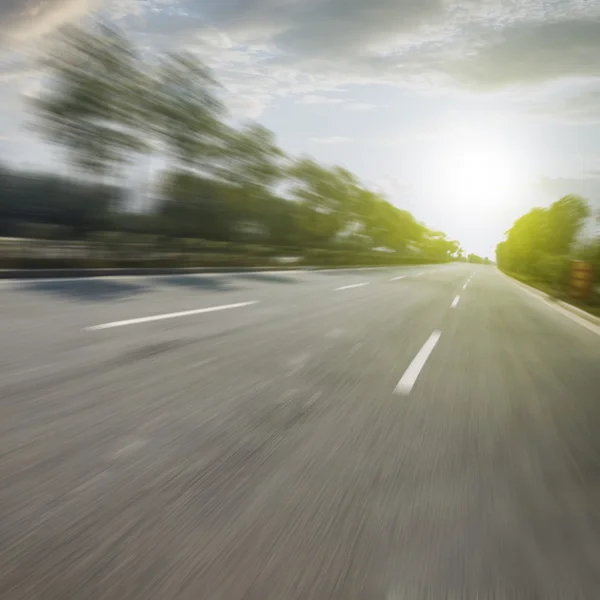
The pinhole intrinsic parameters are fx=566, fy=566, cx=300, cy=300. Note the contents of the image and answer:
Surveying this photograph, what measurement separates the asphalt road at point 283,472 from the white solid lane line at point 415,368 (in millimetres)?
46

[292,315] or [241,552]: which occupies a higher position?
[241,552]

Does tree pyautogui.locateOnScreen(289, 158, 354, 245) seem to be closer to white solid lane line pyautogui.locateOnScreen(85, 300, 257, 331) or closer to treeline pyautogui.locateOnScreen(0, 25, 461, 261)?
treeline pyautogui.locateOnScreen(0, 25, 461, 261)

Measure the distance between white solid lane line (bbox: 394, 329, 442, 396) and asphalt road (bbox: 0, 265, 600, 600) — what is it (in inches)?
1.8

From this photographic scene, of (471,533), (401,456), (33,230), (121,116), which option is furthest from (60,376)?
(121,116)

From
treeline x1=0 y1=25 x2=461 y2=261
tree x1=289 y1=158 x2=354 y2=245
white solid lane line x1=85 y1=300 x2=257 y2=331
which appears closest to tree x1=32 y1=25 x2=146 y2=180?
treeline x1=0 y1=25 x2=461 y2=261

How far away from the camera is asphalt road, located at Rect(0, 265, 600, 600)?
7.04ft

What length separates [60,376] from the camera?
457cm

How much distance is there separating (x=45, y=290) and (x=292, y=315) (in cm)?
461

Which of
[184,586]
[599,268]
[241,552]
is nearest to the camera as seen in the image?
[184,586]

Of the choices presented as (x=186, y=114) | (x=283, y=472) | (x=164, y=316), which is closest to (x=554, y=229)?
(x=186, y=114)

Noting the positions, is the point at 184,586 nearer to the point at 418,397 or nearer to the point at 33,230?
the point at 418,397

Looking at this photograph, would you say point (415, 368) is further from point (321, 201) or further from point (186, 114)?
point (321, 201)

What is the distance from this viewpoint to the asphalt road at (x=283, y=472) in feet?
7.04

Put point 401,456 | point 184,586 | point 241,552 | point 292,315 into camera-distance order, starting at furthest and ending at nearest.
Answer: point 292,315
point 401,456
point 241,552
point 184,586
